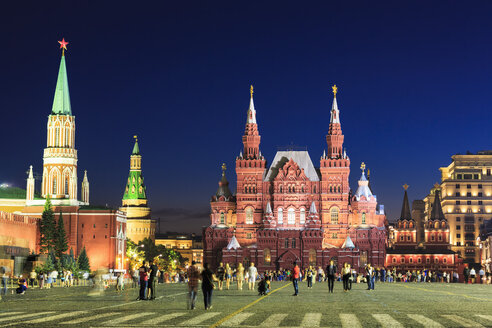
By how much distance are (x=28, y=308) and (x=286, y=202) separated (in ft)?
357

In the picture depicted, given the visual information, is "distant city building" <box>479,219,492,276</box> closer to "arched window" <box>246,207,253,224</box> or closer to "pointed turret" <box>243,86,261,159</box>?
"arched window" <box>246,207,253,224</box>

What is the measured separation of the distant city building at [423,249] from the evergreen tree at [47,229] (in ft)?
234

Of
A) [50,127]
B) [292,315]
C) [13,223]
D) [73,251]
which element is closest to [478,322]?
[292,315]

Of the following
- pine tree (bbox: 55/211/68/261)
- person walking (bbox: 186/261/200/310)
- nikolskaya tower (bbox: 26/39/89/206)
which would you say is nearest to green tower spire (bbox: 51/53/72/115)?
nikolskaya tower (bbox: 26/39/89/206)

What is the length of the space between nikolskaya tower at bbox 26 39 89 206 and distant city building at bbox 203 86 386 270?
27189mm

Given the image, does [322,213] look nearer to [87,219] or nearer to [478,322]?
[87,219]

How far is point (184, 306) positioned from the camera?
32.2m

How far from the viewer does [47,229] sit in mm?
134750

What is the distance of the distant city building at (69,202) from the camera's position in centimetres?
14288

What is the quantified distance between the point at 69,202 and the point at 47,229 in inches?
491

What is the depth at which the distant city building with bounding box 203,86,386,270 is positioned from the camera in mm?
134375

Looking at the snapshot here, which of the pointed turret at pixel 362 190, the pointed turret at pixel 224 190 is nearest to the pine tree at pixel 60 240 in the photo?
the pointed turret at pixel 224 190

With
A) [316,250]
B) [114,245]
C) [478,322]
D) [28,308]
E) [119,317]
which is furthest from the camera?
[114,245]

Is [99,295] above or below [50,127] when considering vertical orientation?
below
